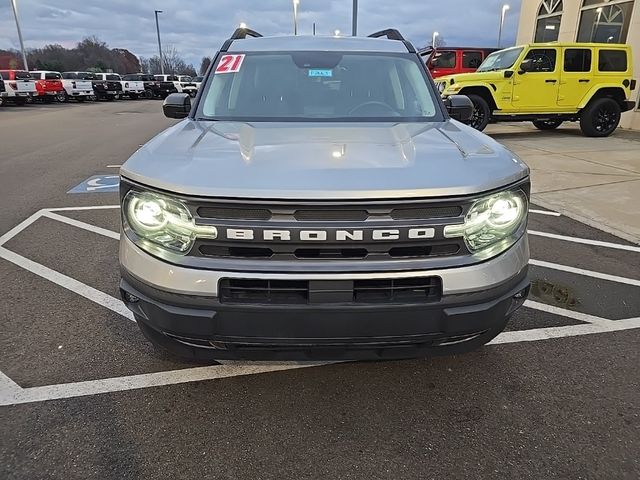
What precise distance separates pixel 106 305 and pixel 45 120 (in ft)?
60.5

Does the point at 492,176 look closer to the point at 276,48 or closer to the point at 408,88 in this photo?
the point at 408,88

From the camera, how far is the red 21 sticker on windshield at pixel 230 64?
3.61 m

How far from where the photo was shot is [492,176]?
213cm

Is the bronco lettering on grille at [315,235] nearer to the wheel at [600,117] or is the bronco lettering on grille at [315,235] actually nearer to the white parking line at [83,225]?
the white parking line at [83,225]

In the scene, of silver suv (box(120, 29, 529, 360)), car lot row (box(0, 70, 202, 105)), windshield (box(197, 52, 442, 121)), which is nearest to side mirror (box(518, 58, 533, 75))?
windshield (box(197, 52, 442, 121))

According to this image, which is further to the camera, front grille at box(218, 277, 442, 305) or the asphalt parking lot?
the asphalt parking lot

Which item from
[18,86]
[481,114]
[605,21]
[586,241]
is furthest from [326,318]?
[18,86]

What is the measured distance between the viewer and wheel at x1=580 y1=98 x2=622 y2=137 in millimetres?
13344

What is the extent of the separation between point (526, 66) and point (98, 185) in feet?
33.4

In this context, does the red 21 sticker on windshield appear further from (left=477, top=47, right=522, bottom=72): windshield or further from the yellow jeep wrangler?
(left=477, top=47, right=522, bottom=72): windshield

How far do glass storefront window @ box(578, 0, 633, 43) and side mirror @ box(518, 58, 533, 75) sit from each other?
5.87m

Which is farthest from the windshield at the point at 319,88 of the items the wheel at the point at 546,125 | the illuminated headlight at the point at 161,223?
the wheel at the point at 546,125

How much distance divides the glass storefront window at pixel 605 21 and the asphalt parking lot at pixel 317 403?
15667mm

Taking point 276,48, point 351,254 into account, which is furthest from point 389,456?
point 276,48
